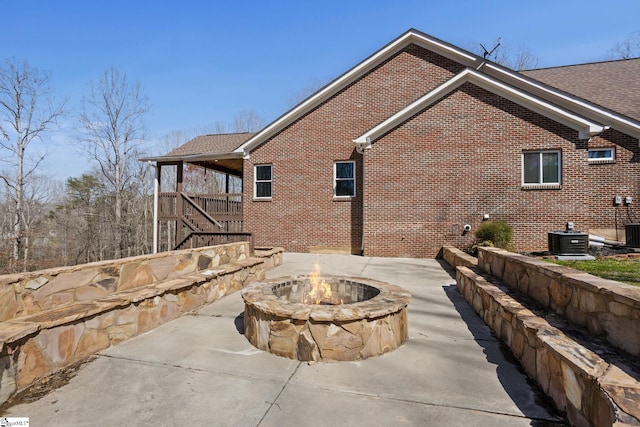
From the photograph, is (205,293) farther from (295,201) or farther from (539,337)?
(295,201)

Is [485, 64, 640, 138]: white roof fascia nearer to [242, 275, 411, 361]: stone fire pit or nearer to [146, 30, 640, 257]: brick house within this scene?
[146, 30, 640, 257]: brick house

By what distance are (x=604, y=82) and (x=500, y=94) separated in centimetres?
723

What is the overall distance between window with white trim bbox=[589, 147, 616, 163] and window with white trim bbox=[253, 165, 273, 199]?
39.0 ft

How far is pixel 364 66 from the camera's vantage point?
1284 cm

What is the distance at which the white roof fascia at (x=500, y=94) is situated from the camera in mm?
9906

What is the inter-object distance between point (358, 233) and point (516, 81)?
8360mm

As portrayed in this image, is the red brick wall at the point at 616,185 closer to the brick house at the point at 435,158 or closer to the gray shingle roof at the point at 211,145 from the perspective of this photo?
the brick house at the point at 435,158

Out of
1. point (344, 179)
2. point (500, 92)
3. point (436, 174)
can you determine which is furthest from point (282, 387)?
point (500, 92)

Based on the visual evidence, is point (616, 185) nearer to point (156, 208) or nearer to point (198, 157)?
point (198, 157)

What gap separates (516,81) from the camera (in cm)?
1188

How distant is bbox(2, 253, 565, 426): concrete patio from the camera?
2.41m

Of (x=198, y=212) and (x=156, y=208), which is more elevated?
(x=156, y=208)

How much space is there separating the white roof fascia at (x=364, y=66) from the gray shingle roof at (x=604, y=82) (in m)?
5.10

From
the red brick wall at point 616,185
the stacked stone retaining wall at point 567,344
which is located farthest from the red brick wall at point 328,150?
the stacked stone retaining wall at point 567,344
